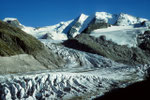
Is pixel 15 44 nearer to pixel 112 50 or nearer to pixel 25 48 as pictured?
pixel 25 48

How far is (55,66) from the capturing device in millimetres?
34469

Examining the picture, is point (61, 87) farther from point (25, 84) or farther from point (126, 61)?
point (126, 61)

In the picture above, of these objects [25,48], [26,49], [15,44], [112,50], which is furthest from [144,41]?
[15,44]

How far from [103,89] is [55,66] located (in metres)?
18.1

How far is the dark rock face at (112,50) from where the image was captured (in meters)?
48.6

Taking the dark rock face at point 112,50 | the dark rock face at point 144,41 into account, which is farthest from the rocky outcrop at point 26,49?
the dark rock face at point 144,41

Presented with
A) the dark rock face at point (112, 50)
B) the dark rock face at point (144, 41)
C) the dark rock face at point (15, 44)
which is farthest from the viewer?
the dark rock face at point (144, 41)

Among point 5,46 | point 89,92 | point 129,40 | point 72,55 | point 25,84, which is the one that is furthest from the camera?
point 129,40

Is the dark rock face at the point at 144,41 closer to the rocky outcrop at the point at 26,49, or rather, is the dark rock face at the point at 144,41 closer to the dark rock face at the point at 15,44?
the rocky outcrop at the point at 26,49

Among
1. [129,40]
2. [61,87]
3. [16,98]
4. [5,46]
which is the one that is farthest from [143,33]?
[16,98]

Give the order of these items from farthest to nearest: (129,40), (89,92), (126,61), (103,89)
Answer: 1. (129,40)
2. (126,61)
3. (103,89)
4. (89,92)

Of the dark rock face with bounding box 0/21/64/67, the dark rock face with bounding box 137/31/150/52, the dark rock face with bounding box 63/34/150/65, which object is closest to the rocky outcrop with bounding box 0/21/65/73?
the dark rock face with bounding box 0/21/64/67

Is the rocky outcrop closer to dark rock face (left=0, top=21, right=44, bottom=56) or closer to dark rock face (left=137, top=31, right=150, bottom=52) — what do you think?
dark rock face (left=0, top=21, right=44, bottom=56)

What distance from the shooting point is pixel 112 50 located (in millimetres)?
53406
